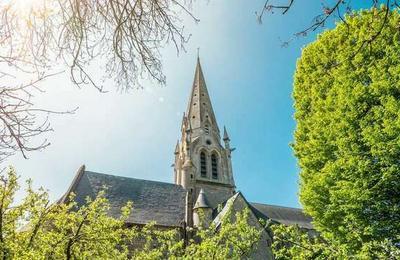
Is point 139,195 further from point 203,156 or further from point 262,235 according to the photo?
point 203,156

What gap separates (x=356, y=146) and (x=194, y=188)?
730 inches

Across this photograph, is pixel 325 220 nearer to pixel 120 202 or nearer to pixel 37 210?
pixel 37 210

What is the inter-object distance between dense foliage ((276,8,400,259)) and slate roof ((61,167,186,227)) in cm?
1099

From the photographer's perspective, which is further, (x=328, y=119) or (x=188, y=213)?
(x=188, y=213)

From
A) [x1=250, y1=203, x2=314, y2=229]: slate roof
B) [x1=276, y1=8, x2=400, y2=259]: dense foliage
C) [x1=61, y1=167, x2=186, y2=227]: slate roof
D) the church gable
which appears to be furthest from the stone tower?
[x1=276, y1=8, x2=400, y2=259]: dense foliage

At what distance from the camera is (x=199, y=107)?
38.8m

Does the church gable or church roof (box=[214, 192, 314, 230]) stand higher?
church roof (box=[214, 192, 314, 230])

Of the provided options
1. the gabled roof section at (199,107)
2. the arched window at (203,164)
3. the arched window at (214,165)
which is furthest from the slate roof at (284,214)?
the gabled roof section at (199,107)

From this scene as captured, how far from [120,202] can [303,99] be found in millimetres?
13068

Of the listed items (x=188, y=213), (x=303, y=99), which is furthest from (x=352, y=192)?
(x=188, y=213)

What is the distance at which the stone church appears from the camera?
18.8 meters

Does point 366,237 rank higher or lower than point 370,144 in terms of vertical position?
lower

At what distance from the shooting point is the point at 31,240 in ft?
23.0

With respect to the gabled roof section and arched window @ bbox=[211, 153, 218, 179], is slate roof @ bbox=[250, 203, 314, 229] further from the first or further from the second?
the gabled roof section
